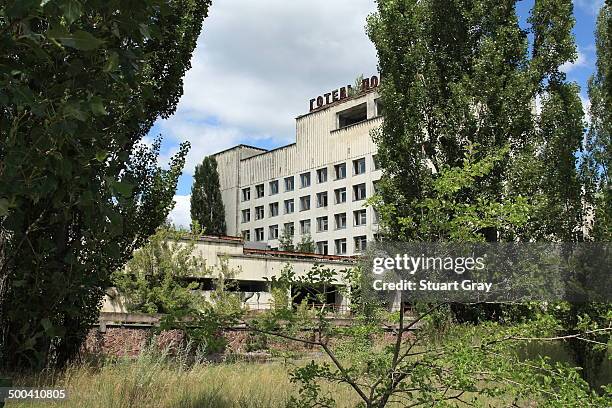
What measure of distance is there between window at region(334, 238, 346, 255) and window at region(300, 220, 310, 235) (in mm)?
4175

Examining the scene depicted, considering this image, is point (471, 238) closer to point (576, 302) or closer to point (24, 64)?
point (24, 64)

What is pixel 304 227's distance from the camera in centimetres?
6006

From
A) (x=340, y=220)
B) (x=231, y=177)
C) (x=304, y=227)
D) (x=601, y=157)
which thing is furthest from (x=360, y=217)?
(x=601, y=157)

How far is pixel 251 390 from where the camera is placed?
25.6 ft

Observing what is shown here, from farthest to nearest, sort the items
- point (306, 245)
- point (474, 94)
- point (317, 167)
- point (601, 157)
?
point (317, 167) → point (306, 245) → point (474, 94) → point (601, 157)

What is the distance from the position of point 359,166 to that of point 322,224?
719cm

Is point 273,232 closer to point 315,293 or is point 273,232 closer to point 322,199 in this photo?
point 322,199

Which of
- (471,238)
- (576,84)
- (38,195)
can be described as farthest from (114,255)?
(576,84)

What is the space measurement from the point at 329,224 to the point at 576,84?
40350 millimetres

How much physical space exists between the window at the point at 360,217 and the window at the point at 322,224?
4.25 m

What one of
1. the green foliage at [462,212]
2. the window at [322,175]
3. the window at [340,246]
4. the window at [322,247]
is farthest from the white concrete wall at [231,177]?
the green foliage at [462,212]

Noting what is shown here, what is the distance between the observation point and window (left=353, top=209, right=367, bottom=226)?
175 feet

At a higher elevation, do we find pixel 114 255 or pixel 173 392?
pixel 114 255

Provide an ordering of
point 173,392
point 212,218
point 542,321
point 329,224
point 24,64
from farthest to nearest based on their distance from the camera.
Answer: point 212,218 < point 329,224 < point 173,392 < point 542,321 < point 24,64
